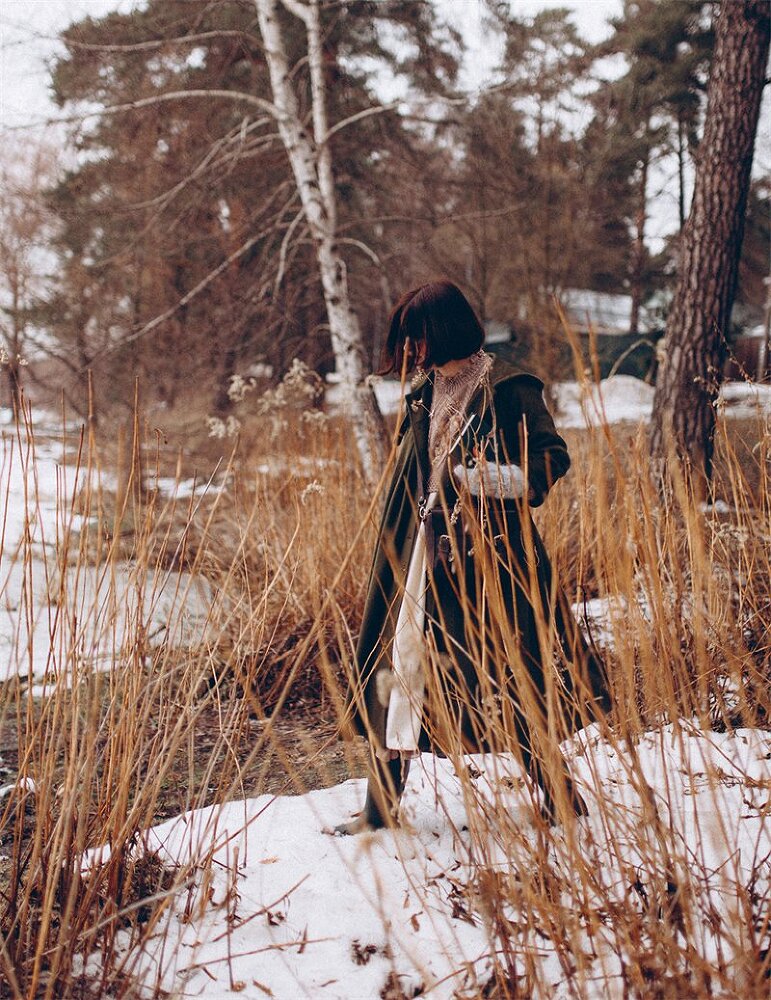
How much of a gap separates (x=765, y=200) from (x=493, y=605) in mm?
17175

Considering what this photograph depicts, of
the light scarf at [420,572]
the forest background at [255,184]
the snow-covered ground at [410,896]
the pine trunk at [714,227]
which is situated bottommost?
the snow-covered ground at [410,896]

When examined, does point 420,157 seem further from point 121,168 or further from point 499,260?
point 499,260

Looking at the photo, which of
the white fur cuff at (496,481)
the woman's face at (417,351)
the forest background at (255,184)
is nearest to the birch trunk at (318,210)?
the forest background at (255,184)

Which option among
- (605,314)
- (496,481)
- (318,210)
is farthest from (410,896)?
(605,314)

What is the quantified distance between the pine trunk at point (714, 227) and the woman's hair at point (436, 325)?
227cm

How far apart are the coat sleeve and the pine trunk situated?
7.12 feet

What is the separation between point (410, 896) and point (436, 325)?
1.19m

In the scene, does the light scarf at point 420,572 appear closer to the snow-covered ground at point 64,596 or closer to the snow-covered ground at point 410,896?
the snow-covered ground at point 410,896

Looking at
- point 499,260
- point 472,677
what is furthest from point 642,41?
point 472,677

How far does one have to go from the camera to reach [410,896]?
1.51 m

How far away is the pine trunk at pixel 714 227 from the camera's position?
3.60 m

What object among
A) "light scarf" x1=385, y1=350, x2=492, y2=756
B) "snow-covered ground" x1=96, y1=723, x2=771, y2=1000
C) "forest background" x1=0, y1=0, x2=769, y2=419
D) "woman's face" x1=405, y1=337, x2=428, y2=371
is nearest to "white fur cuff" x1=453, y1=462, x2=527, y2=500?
"light scarf" x1=385, y1=350, x2=492, y2=756

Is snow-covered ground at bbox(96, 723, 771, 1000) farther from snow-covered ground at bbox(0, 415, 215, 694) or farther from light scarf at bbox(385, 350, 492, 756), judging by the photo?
snow-covered ground at bbox(0, 415, 215, 694)

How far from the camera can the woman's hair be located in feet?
5.22
